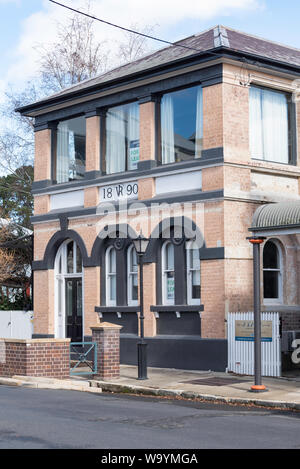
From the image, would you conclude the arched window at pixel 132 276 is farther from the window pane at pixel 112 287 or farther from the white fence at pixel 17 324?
the white fence at pixel 17 324

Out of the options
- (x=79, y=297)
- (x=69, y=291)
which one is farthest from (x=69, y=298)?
(x=79, y=297)

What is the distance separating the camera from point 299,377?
17.0 metres

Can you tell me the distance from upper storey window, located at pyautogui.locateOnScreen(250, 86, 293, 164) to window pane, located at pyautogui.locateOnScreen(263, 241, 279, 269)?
230 centimetres

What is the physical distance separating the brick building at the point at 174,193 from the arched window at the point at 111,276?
0.11 ft

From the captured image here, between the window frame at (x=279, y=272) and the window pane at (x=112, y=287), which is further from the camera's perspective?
the window pane at (x=112, y=287)

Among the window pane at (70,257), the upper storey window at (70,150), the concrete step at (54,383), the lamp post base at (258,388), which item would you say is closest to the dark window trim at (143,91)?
the upper storey window at (70,150)

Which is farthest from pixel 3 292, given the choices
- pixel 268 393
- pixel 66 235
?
pixel 268 393

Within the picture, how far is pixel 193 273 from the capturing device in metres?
19.7

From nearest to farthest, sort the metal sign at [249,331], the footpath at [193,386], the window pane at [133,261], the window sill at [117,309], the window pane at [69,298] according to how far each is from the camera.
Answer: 1. the footpath at [193,386]
2. the metal sign at [249,331]
3. the window sill at [117,309]
4. the window pane at [133,261]
5. the window pane at [69,298]

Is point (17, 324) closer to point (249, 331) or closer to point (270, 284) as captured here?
point (270, 284)

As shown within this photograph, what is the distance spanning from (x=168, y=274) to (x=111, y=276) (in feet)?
7.70

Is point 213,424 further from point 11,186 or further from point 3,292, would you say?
point 11,186

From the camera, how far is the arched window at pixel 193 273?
19.5 meters

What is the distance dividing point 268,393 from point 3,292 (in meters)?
17.8
